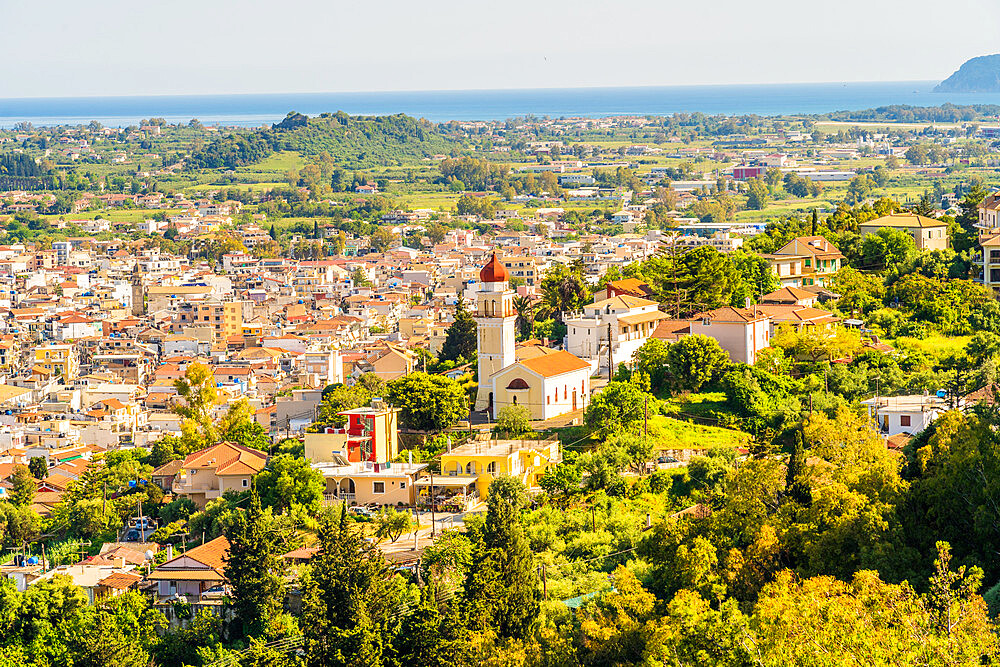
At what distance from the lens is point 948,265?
82.8 feet

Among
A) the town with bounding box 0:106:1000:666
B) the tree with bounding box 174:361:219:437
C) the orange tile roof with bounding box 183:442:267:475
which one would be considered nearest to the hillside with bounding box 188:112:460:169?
the town with bounding box 0:106:1000:666

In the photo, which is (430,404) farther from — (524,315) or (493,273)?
(524,315)

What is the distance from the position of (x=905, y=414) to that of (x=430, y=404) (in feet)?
20.2

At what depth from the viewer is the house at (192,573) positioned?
57.1 feet

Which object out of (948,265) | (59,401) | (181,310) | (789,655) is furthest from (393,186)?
(789,655)

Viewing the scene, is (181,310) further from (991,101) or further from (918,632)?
(991,101)

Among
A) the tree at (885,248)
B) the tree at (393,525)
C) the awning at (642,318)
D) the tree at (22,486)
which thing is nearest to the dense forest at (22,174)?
the tree at (22,486)

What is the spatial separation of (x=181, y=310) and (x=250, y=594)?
32253 mm

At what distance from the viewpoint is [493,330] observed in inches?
830

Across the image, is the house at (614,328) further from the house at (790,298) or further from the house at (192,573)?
the house at (192,573)

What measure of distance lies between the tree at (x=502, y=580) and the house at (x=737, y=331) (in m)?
6.86

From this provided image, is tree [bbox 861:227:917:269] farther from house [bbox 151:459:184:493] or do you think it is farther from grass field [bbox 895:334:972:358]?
house [bbox 151:459:184:493]

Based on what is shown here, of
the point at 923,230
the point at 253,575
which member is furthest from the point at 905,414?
the point at 923,230

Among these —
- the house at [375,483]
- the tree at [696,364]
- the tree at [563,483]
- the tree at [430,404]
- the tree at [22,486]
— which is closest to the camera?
the tree at [563,483]
